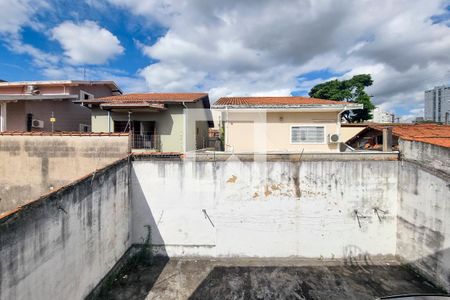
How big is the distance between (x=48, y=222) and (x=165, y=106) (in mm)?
7691

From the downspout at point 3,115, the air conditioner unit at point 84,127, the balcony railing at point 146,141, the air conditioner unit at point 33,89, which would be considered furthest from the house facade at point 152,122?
the air conditioner unit at point 33,89

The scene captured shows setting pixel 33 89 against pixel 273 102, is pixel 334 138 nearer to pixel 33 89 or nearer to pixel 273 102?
pixel 273 102

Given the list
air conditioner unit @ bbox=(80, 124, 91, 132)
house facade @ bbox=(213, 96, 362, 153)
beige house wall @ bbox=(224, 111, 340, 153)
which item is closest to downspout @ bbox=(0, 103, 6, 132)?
air conditioner unit @ bbox=(80, 124, 91, 132)

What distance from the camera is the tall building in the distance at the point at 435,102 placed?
1422 inches

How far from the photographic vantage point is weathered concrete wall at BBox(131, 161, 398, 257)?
25.5 ft

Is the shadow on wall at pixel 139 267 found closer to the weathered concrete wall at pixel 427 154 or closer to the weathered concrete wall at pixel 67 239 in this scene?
the weathered concrete wall at pixel 67 239

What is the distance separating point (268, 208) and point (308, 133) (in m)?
4.59

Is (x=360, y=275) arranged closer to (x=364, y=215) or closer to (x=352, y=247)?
(x=352, y=247)

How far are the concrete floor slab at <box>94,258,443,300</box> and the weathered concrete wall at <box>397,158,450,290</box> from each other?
0.52 m

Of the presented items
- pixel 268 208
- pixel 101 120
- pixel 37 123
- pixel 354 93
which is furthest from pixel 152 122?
pixel 354 93

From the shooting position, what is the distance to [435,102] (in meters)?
40.0

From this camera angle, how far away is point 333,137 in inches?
403

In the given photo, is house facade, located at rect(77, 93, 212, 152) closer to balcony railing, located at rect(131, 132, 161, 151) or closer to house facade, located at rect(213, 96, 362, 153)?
balcony railing, located at rect(131, 132, 161, 151)

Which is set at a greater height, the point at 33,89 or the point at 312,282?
the point at 33,89
